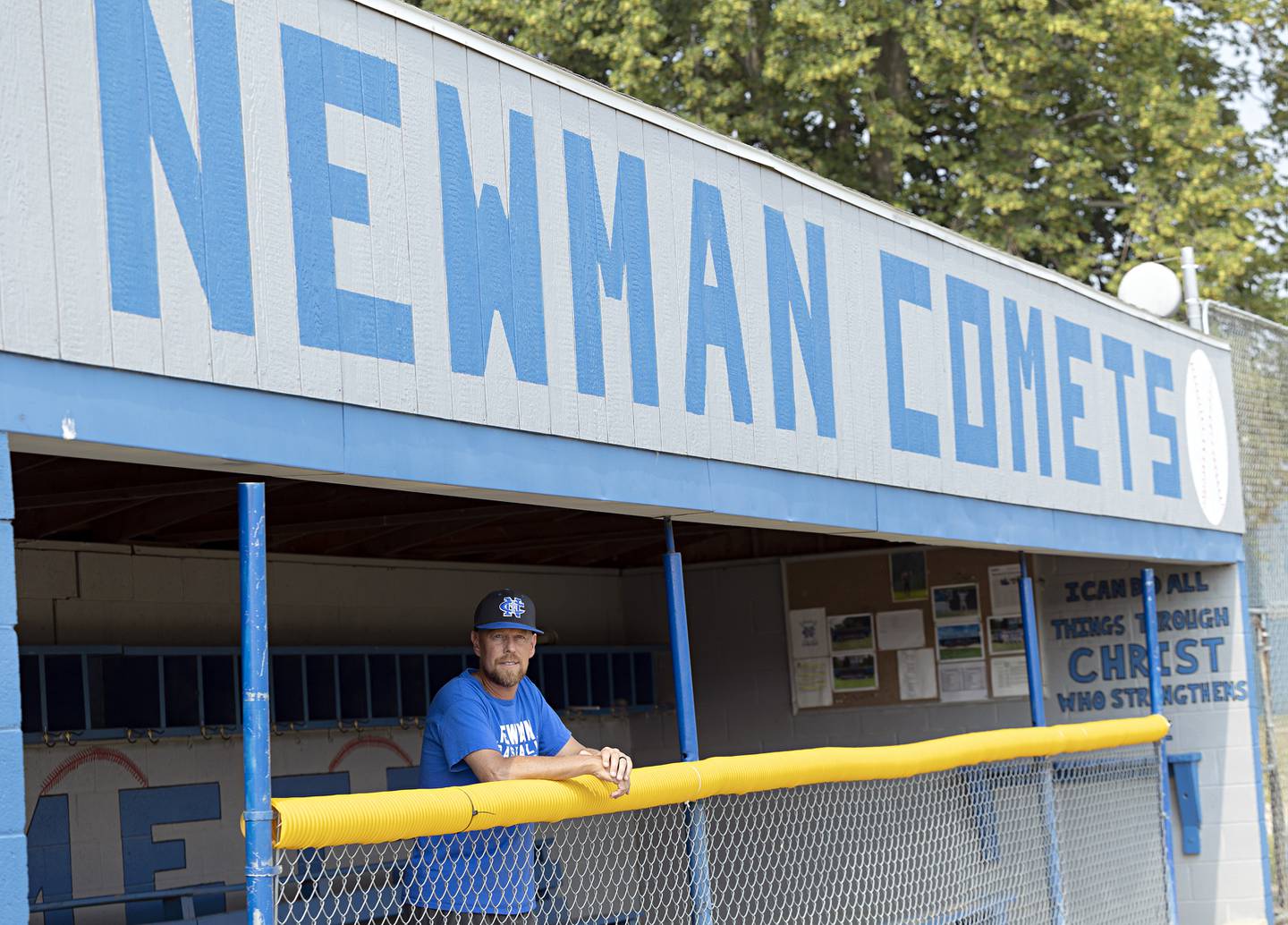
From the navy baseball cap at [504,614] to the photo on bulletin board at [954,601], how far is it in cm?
584

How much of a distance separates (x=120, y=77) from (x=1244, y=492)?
339 inches

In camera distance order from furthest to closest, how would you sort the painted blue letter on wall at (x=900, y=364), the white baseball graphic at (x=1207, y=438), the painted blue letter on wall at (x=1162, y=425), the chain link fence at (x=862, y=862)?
the white baseball graphic at (x=1207, y=438), the painted blue letter on wall at (x=1162, y=425), the painted blue letter on wall at (x=900, y=364), the chain link fence at (x=862, y=862)

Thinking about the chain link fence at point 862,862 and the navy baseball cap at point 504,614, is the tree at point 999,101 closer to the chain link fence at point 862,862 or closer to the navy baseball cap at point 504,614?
the chain link fence at point 862,862

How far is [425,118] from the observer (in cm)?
498

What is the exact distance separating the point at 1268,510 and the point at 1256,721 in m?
1.47

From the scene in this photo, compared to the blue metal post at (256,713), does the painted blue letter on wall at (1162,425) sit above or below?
above

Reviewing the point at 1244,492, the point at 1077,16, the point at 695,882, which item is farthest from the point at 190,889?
the point at 1077,16

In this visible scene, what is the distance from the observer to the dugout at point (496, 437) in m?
4.08

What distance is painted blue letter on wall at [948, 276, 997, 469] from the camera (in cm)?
778

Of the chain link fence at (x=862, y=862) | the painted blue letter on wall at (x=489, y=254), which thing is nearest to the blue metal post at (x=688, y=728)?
the chain link fence at (x=862, y=862)

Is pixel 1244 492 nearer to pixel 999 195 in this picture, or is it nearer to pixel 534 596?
pixel 534 596

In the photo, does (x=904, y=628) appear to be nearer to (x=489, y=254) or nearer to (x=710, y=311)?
(x=710, y=311)

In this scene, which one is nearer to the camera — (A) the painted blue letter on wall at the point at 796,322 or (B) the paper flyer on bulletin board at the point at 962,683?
(A) the painted blue letter on wall at the point at 796,322

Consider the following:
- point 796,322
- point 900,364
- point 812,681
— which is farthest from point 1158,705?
point 796,322
